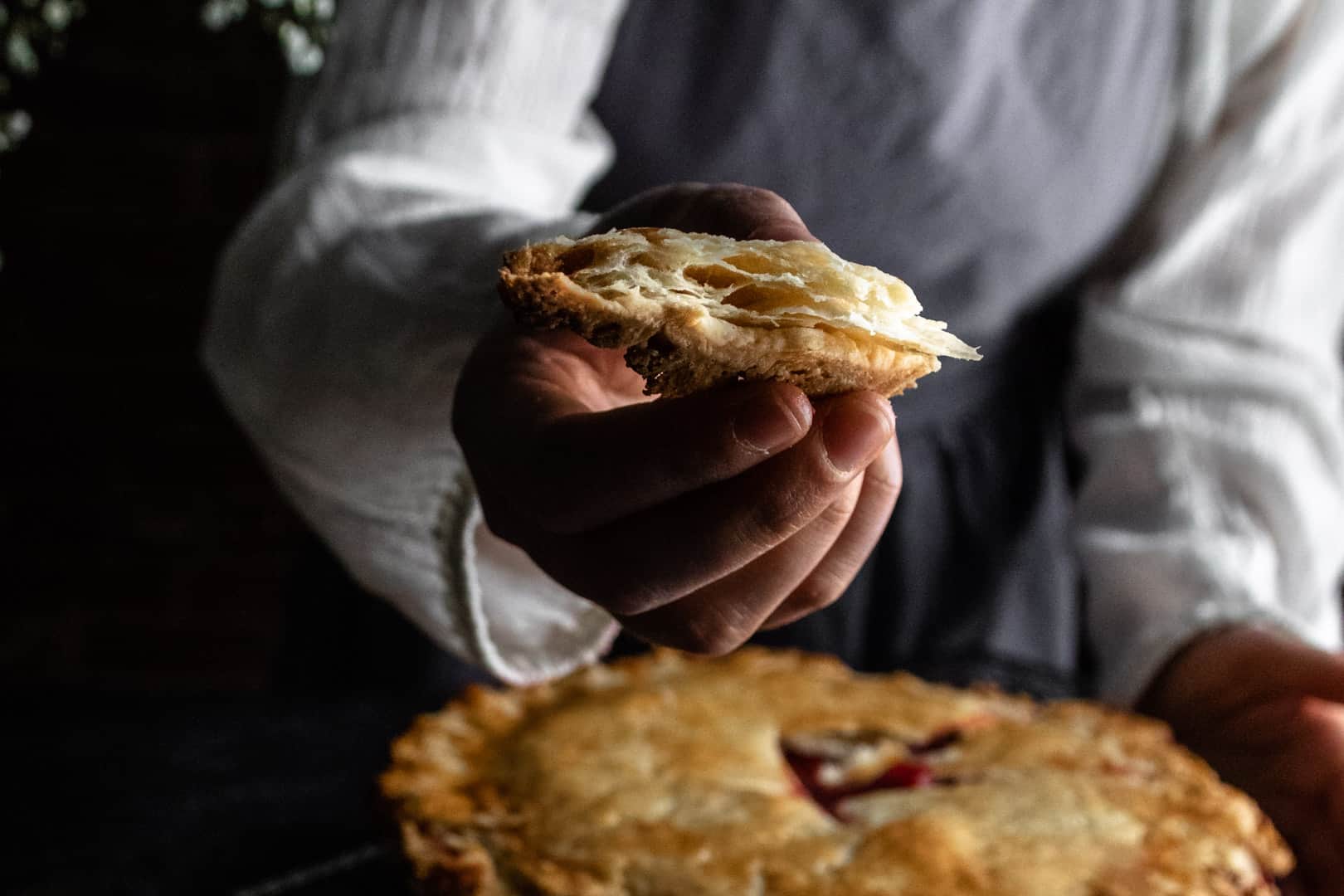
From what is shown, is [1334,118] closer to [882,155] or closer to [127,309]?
[882,155]

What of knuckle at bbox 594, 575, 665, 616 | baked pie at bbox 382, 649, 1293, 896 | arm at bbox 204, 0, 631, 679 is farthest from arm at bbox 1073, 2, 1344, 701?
knuckle at bbox 594, 575, 665, 616

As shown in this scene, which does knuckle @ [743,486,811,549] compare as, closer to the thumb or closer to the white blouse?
the white blouse

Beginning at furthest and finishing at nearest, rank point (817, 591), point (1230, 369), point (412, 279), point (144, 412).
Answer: point (144, 412)
point (1230, 369)
point (412, 279)
point (817, 591)

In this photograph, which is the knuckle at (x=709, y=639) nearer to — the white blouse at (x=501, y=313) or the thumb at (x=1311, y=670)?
the white blouse at (x=501, y=313)

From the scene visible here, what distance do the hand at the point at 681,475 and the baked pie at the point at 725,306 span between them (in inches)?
0.4

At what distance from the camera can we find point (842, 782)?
576 millimetres

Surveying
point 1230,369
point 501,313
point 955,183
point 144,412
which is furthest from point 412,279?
point 144,412

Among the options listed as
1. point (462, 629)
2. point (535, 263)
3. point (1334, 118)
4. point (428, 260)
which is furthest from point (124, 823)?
point (1334, 118)

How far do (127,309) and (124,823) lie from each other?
848mm

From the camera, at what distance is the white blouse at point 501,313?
0.51m

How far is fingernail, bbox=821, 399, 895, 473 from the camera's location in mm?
288

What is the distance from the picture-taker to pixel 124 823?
55cm

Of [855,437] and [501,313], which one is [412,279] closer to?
[501,313]

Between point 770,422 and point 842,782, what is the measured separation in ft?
1.14
